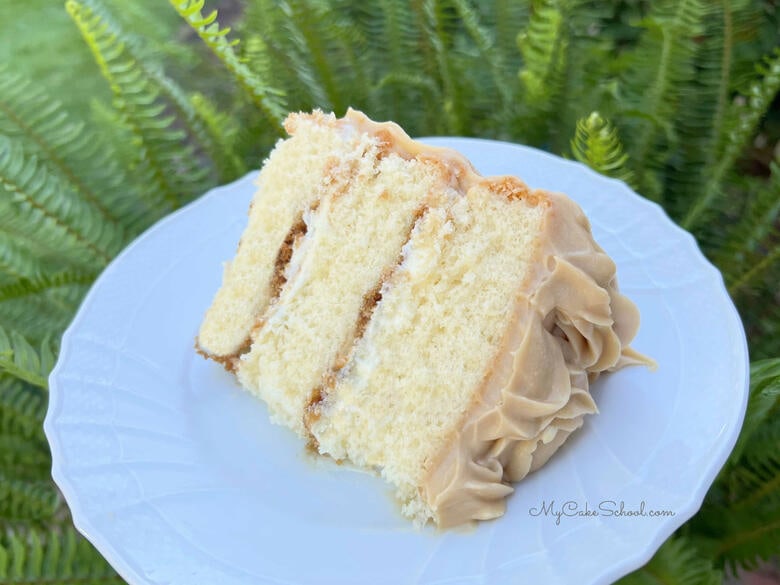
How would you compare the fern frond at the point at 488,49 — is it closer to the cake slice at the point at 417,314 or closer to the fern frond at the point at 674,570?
the cake slice at the point at 417,314

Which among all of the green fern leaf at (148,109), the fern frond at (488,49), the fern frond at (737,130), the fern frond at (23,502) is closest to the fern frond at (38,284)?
the green fern leaf at (148,109)

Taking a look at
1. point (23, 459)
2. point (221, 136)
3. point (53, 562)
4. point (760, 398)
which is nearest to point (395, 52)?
point (221, 136)

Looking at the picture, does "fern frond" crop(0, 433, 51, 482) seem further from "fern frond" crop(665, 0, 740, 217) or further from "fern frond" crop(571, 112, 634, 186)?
"fern frond" crop(665, 0, 740, 217)

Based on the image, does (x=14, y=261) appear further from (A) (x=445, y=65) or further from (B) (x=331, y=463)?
(A) (x=445, y=65)

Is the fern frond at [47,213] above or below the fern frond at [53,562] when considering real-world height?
above

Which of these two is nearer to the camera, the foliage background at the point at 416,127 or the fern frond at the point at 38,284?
the foliage background at the point at 416,127

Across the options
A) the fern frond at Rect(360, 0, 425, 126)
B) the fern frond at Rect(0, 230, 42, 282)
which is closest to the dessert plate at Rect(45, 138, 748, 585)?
the fern frond at Rect(0, 230, 42, 282)

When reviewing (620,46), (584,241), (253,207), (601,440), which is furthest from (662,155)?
(253,207)
